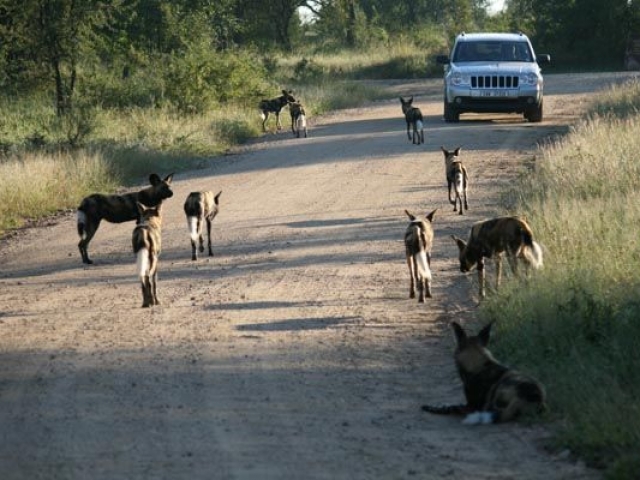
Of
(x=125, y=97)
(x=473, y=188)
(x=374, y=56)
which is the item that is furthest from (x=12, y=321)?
(x=374, y=56)

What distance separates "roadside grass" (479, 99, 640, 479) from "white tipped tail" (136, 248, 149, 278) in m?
2.86

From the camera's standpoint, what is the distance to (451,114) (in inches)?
1071

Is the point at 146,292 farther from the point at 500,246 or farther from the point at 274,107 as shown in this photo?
the point at 274,107

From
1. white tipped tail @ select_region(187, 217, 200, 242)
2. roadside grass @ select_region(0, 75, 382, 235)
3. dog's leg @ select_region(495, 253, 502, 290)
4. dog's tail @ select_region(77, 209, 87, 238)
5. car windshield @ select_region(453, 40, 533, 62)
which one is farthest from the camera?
car windshield @ select_region(453, 40, 533, 62)

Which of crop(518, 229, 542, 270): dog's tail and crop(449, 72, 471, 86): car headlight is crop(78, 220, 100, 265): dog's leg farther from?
crop(449, 72, 471, 86): car headlight

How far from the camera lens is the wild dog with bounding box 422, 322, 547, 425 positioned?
6.78 meters

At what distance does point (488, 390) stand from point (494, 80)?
19.6 m

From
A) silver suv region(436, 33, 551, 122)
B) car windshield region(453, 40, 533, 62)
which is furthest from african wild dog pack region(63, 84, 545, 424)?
car windshield region(453, 40, 533, 62)

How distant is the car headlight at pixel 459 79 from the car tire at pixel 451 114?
35.0 inches

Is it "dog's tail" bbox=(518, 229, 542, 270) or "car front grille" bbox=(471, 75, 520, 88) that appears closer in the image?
"dog's tail" bbox=(518, 229, 542, 270)

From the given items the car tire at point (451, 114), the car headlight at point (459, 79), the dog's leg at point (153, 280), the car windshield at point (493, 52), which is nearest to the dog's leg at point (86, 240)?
A: the dog's leg at point (153, 280)

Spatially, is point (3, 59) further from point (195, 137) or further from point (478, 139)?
point (478, 139)

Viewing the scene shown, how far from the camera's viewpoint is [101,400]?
7.42 meters

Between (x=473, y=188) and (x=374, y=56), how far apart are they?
43.7 m
